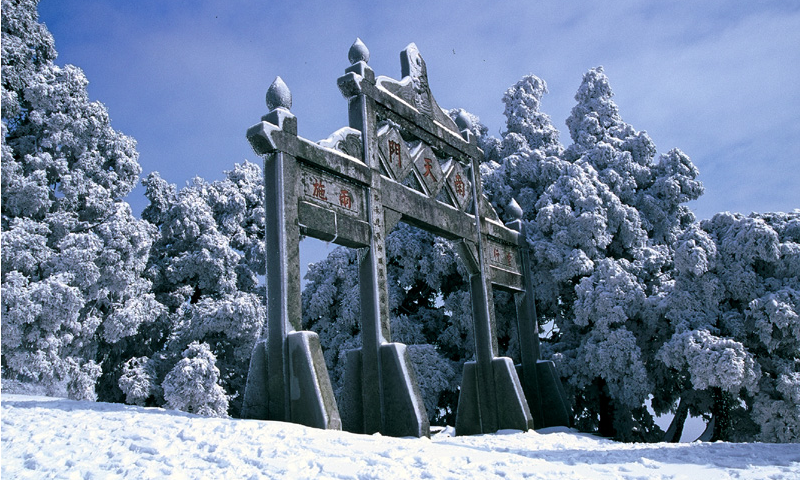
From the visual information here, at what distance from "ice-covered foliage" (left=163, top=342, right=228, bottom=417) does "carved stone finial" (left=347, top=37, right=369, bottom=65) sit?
297 inches

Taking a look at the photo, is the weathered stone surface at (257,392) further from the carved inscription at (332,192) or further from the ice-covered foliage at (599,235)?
the ice-covered foliage at (599,235)

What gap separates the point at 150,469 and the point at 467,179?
7429mm

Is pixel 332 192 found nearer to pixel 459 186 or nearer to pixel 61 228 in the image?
pixel 459 186

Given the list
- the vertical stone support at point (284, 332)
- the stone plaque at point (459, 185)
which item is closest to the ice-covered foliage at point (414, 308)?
the stone plaque at point (459, 185)

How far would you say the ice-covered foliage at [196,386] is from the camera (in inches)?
520

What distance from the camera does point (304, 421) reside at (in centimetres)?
599

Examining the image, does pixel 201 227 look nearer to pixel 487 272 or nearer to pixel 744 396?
pixel 487 272

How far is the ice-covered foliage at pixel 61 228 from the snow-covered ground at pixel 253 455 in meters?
7.13

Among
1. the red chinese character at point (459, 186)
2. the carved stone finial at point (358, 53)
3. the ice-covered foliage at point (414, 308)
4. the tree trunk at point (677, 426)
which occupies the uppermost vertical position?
the carved stone finial at point (358, 53)

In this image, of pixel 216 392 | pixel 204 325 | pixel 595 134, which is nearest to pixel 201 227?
pixel 204 325

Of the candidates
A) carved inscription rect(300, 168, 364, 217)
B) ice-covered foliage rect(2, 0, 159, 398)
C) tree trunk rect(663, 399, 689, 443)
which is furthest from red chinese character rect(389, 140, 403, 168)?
ice-covered foliage rect(2, 0, 159, 398)

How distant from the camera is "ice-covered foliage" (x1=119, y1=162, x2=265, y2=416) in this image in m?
14.5

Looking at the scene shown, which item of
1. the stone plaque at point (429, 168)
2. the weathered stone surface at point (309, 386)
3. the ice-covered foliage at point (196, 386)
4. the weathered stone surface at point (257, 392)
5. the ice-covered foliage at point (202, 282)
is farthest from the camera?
the ice-covered foliage at point (202, 282)

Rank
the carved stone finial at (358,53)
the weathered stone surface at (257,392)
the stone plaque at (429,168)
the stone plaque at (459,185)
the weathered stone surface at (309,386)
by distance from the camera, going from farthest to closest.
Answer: the stone plaque at (459,185) < the stone plaque at (429,168) < the carved stone finial at (358,53) < the weathered stone surface at (257,392) < the weathered stone surface at (309,386)
